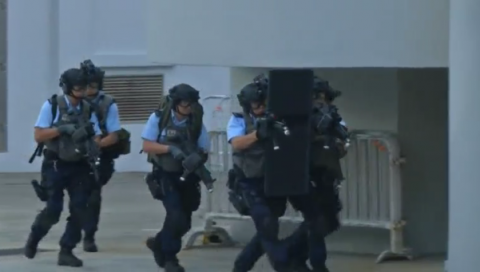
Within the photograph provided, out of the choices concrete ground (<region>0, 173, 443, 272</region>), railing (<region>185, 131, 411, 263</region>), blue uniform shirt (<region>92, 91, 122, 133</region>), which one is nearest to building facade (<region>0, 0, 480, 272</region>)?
railing (<region>185, 131, 411, 263</region>)

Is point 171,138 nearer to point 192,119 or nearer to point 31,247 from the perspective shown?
point 192,119

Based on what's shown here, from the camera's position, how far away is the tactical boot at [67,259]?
38.9 ft

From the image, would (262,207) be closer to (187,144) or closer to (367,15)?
(187,144)

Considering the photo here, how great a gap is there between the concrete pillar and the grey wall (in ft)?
5.68

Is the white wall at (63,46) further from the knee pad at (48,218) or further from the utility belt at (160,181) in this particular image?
the utility belt at (160,181)

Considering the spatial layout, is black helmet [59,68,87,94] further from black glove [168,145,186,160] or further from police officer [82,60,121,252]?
black glove [168,145,186,160]

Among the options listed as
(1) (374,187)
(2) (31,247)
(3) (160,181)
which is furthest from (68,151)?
(1) (374,187)

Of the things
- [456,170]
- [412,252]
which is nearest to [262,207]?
[456,170]

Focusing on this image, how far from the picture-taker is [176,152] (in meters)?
11.0

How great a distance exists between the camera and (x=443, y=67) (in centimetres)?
1134

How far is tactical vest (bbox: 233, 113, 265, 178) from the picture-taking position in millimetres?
10547

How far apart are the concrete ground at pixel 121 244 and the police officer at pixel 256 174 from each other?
1430mm

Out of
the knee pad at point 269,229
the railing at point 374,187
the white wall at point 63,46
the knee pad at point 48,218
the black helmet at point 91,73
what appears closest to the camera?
the knee pad at point 269,229

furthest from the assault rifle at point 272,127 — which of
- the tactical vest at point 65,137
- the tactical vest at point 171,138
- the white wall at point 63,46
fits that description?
the white wall at point 63,46
